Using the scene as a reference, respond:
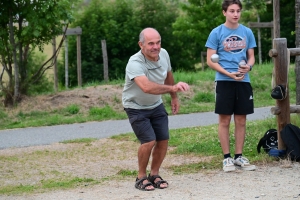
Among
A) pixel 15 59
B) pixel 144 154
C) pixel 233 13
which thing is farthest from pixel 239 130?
pixel 15 59

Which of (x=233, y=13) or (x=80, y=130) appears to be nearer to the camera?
(x=233, y=13)

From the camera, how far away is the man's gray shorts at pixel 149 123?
7055mm

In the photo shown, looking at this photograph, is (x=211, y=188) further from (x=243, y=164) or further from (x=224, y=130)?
(x=224, y=130)

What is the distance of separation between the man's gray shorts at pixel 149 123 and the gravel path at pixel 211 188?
1.76 feet

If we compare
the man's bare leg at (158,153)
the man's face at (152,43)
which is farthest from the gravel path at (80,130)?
the man's face at (152,43)

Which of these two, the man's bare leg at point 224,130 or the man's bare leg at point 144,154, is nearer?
the man's bare leg at point 144,154

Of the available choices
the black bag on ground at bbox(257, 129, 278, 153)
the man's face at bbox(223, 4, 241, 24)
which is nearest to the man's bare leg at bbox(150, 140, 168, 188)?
the man's face at bbox(223, 4, 241, 24)

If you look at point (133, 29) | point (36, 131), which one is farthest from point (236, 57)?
point (133, 29)

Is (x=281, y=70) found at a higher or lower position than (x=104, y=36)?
lower

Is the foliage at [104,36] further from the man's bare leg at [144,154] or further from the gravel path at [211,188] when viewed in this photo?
the man's bare leg at [144,154]

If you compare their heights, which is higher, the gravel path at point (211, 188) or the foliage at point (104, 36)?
the foliage at point (104, 36)

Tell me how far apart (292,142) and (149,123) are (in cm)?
200

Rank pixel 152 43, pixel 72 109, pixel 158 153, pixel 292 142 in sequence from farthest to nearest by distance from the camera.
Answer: pixel 72 109, pixel 292 142, pixel 158 153, pixel 152 43

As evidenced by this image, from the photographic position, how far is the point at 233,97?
7867 mm
